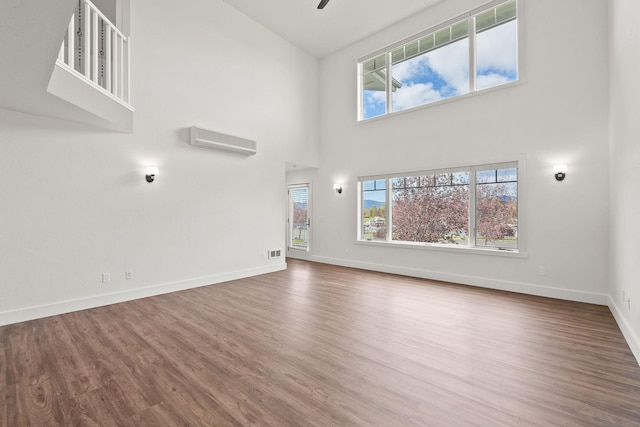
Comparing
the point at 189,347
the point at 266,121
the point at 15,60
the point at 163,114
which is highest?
the point at 266,121

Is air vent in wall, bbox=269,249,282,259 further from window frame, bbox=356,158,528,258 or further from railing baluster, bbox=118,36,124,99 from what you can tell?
railing baluster, bbox=118,36,124,99

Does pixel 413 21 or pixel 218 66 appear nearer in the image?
pixel 218 66

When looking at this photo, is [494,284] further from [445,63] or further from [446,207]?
[445,63]

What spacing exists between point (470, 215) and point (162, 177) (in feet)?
17.8

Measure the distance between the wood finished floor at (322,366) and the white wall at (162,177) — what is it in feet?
2.12

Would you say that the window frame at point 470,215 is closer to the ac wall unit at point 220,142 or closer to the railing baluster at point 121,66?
the ac wall unit at point 220,142

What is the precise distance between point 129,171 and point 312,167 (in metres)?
4.29

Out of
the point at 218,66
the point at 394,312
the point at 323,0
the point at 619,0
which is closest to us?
the point at 619,0

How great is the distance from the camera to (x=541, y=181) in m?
4.57

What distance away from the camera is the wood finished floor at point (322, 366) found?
184cm

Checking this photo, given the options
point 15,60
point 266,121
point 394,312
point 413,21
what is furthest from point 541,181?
point 15,60

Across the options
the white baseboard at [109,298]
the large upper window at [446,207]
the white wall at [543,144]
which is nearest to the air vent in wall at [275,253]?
the white baseboard at [109,298]

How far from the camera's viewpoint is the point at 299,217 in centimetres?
835

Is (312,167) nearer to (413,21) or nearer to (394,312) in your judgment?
(413,21)
